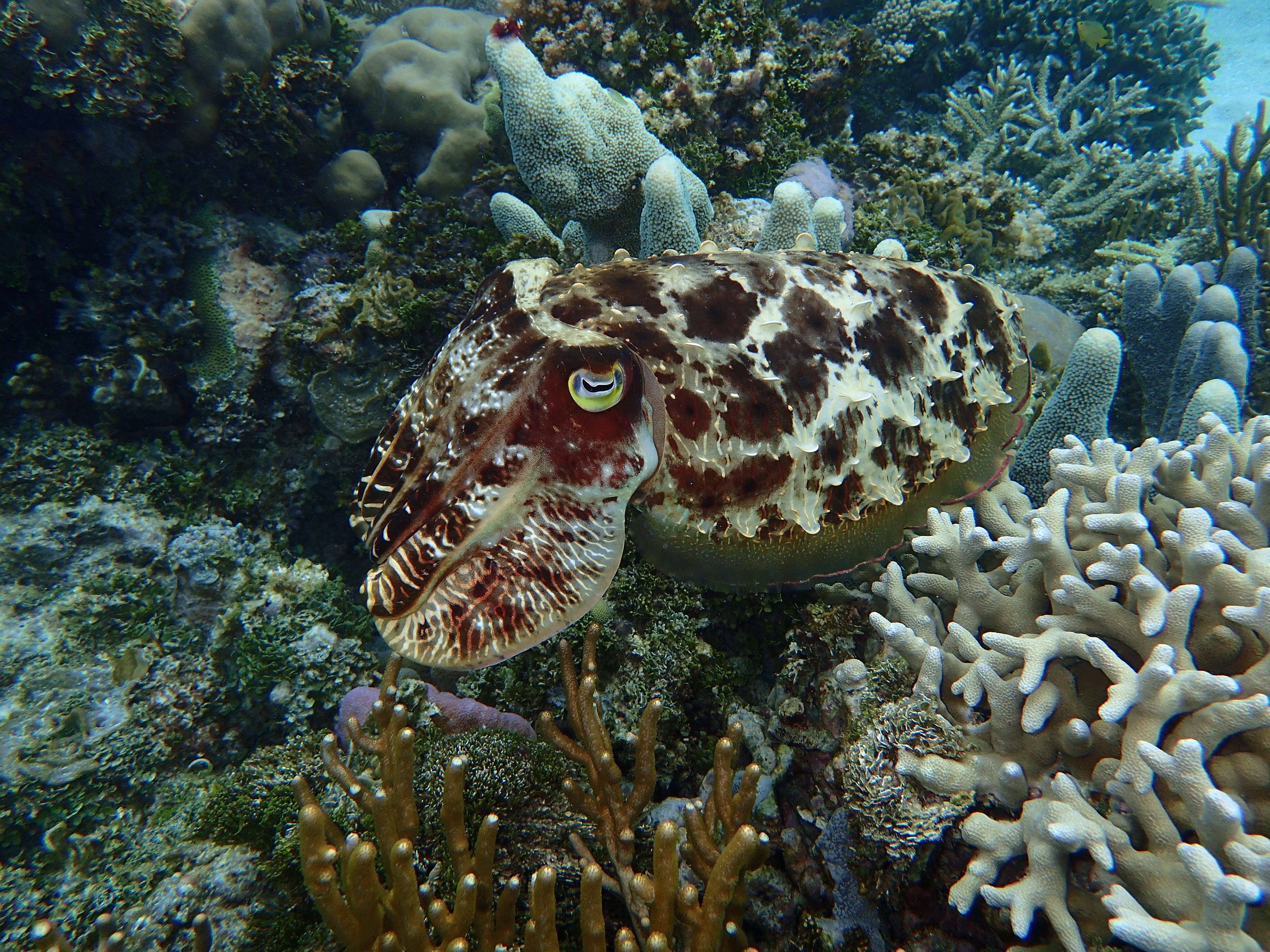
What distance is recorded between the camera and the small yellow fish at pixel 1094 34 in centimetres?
885

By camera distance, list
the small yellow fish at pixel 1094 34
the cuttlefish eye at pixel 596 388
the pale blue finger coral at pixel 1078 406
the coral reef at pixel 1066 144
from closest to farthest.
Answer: the cuttlefish eye at pixel 596 388, the pale blue finger coral at pixel 1078 406, the coral reef at pixel 1066 144, the small yellow fish at pixel 1094 34

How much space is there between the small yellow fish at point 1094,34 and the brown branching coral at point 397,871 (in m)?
13.0

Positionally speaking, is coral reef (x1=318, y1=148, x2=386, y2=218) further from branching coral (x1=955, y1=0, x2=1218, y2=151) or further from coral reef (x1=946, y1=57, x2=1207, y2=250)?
branching coral (x1=955, y1=0, x2=1218, y2=151)

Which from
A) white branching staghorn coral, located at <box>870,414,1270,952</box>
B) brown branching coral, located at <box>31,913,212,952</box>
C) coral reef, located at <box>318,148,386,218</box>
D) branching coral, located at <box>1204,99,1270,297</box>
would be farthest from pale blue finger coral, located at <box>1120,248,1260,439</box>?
coral reef, located at <box>318,148,386,218</box>

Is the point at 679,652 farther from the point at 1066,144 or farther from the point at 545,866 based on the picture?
the point at 1066,144

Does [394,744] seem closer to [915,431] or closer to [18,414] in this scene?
[915,431]

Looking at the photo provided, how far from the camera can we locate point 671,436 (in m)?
2.53

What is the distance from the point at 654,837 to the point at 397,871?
0.97 m

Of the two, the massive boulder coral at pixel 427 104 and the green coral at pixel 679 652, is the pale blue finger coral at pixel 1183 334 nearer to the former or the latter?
the green coral at pixel 679 652

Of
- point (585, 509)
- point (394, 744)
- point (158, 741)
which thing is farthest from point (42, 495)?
point (585, 509)

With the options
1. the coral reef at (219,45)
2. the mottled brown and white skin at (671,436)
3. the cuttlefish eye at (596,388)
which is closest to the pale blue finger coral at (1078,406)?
the mottled brown and white skin at (671,436)

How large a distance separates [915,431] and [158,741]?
5.98 m

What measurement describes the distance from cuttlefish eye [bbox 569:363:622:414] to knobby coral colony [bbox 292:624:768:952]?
113 cm

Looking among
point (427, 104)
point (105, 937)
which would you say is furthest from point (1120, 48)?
point (105, 937)
